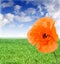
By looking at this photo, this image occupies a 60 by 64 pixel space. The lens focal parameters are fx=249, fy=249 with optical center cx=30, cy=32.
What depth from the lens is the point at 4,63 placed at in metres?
7.84

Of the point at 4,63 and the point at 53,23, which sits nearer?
the point at 53,23

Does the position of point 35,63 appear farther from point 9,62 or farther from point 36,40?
point 36,40

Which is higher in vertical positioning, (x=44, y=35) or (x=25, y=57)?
(x=25, y=57)

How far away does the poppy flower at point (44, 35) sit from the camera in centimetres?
202

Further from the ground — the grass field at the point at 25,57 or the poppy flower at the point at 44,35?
the grass field at the point at 25,57

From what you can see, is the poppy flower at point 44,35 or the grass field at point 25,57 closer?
the poppy flower at point 44,35

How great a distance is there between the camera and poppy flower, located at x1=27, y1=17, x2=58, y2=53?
6.64ft

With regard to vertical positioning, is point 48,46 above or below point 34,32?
below

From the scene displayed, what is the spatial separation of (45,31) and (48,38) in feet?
0.27

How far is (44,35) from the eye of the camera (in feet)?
6.93

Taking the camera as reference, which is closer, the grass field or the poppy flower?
the poppy flower

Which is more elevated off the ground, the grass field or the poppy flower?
the grass field

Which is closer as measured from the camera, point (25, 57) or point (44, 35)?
point (44, 35)

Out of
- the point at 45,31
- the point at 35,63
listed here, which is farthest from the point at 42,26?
the point at 35,63
